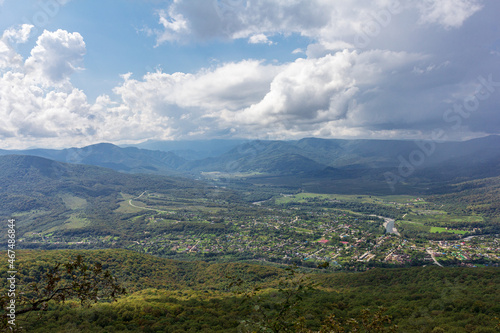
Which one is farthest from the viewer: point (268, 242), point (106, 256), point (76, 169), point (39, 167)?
point (76, 169)

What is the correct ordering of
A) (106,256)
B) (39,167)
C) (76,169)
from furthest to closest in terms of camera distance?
A: (76,169) < (39,167) < (106,256)

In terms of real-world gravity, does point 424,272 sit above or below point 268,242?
above

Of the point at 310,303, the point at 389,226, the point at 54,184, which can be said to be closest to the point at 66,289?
the point at 310,303

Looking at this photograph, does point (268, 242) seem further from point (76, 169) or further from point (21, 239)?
point (76, 169)

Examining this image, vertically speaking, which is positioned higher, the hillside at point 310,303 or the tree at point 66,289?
the tree at point 66,289

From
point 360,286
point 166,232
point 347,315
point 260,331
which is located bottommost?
point 166,232

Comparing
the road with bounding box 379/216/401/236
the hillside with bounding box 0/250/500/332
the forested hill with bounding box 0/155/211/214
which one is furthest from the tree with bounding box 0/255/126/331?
the forested hill with bounding box 0/155/211/214

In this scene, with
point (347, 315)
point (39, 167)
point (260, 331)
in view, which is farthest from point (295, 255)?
point (39, 167)

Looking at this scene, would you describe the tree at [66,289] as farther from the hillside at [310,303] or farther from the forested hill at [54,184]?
the forested hill at [54,184]

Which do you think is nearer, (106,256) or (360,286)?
(360,286)

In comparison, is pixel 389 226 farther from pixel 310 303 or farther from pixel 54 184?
pixel 54 184

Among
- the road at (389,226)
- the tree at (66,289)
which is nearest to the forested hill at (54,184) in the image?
the road at (389,226)
